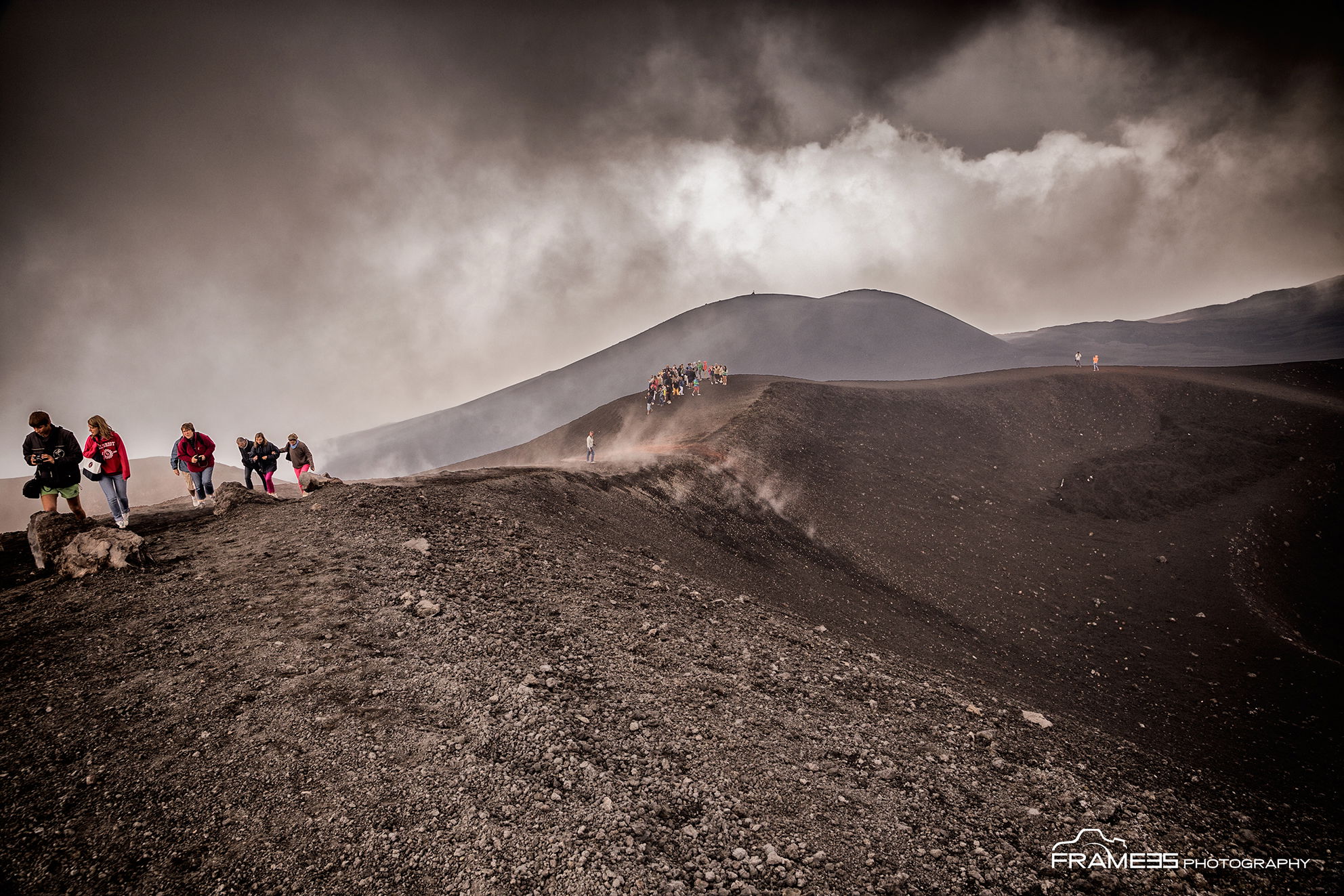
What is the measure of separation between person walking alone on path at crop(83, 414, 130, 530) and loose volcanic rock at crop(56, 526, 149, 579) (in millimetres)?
1771

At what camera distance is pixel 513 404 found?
3693 inches

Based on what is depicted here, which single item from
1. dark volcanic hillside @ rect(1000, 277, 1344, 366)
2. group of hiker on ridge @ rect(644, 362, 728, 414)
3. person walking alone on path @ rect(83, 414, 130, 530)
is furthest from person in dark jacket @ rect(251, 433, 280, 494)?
dark volcanic hillside @ rect(1000, 277, 1344, 366)

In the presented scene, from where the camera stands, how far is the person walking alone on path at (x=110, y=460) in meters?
8.95

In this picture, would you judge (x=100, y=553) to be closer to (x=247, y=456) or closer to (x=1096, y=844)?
(x=247, y=456)

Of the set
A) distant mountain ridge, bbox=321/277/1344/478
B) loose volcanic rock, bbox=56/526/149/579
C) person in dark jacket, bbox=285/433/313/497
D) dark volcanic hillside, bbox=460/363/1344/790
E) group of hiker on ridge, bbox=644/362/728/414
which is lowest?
dark volcanic hillside, bbox=460/363/1344/790

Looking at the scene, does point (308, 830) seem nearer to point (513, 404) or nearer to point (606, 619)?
point (606, 619)

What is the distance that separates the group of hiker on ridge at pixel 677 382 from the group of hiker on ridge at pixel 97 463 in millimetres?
22011

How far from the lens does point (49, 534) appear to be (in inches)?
294

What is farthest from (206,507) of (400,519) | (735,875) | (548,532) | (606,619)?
(735,875)

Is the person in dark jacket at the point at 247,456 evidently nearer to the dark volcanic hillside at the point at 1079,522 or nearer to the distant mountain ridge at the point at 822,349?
the dark volcanic hillside at the point at 1079,522

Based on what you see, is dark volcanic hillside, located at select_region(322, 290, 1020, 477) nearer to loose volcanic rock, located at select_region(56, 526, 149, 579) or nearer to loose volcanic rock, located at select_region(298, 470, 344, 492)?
loose volcanic rock, located at select_region(298, 470, 344, 492)

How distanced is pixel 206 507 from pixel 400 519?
16.1 feet

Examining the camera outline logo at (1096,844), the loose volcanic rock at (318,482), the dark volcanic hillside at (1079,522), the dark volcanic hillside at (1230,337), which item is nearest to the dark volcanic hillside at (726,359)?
the dark volcanic hillside at (1230,337)

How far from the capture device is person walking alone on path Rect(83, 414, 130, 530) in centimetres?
895
